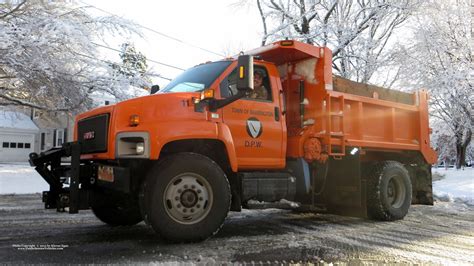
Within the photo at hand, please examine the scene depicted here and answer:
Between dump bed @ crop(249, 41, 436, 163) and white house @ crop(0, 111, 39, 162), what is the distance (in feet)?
100

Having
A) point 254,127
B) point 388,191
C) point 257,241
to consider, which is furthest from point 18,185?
point 388,191

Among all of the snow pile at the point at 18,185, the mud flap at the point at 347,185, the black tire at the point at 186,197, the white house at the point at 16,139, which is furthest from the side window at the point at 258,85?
the white house at the point at 16,139

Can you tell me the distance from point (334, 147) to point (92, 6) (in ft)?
36.5

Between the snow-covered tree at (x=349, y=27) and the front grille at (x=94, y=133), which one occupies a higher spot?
the snow-covered tree at (x=349, y=27)

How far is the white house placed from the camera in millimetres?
32469

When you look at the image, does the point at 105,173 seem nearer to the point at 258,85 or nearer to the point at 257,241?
the point at 257,241

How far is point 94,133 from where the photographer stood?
5621mm

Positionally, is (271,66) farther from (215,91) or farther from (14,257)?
(14,257)

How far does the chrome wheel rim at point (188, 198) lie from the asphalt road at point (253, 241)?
1.12 feet

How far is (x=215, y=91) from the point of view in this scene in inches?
226

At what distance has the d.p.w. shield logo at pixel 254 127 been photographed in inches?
235

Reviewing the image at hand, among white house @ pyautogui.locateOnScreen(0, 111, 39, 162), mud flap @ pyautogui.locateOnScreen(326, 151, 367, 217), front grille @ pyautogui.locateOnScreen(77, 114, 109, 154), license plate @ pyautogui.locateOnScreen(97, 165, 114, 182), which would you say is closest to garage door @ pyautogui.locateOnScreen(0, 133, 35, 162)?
white house @ pyautogui.locateOnScreen(0, 111, 39, 162)

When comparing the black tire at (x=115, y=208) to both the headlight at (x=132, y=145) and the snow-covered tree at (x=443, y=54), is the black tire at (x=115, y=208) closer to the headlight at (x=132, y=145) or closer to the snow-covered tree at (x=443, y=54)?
the headlight at (x=132, y=145)

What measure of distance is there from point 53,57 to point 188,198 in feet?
33.7
